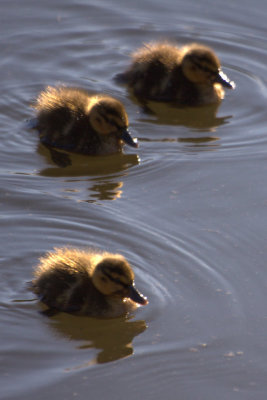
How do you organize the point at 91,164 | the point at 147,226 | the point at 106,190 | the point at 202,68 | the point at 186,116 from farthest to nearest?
1. the point at 202,68
2. the point at 186,116
3. the point at 91,164
4. the point at 106,190
5. the point at 147,226

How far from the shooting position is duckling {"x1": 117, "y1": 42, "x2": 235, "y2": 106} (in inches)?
230

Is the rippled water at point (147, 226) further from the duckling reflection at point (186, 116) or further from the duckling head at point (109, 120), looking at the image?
the duckling head at point (109, 120)

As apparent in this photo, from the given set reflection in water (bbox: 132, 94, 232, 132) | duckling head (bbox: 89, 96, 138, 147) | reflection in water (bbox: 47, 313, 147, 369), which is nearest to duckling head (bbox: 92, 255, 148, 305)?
reflection in water (bbox: 47, 313, 147, 369)

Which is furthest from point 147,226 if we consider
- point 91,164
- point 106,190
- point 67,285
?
point 91,164

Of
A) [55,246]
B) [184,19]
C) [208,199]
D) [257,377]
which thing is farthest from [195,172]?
[184,19]

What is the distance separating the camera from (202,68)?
5812mm

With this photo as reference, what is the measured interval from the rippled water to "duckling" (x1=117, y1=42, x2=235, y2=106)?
0.36 feet

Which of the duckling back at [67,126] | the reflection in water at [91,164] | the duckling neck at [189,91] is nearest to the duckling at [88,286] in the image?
the reflection in water at [91,164]

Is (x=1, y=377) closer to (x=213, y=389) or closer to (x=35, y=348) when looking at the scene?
(x=35, y=348)

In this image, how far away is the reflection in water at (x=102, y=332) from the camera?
11.9ft

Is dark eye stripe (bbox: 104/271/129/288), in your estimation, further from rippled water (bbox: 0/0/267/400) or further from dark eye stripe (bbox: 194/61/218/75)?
dark eye stripe (bbox: 194/61/218/75)

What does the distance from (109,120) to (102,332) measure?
1711 millimetres

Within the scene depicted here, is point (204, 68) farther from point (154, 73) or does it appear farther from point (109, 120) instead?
point (109, 120)

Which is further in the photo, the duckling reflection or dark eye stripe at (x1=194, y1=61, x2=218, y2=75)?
dark eye stripe at (x1=194, y1=61, x2=218, y2=75)
